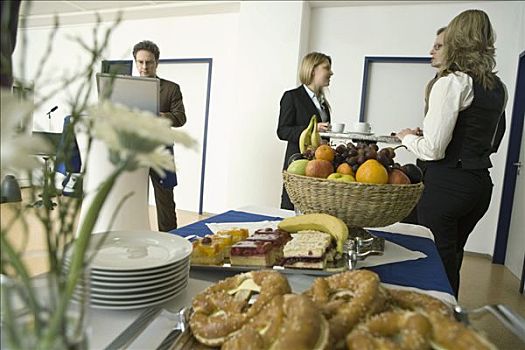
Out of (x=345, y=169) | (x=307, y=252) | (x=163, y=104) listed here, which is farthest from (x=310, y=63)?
(x=307, y=252)

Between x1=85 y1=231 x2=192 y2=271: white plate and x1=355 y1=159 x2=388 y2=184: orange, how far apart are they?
49 cm

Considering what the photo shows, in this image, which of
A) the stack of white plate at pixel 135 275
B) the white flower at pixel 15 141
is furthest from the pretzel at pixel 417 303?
the white flower at pixel 15 141

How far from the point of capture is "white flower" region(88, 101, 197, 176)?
0.89 feet

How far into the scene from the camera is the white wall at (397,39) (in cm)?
351

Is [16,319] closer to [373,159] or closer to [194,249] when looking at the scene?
[194,249]

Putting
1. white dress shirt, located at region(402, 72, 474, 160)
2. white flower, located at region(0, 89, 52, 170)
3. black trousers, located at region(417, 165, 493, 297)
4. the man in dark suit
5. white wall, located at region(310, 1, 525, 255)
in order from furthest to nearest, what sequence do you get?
white wall, located at region(310, 1, 525, 255)
the man in dark suit
black trousers, located at region(417, 165, 493, 297)
white dress shirt, located at region(402, 72, 474, 160)
white flower, located at region(0, 89, 52, 170)

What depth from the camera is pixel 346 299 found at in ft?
1.77

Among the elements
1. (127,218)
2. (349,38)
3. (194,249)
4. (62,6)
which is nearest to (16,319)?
(194,249)

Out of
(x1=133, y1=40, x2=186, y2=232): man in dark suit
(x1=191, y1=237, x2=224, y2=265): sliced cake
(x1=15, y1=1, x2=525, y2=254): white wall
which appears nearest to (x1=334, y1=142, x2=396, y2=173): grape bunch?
(x1=191, y1=237, x2=224, y2=265): sliced cake

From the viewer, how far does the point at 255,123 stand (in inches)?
157

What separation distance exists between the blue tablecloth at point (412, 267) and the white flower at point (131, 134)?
2.32 ft

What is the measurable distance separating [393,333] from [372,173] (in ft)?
1.99

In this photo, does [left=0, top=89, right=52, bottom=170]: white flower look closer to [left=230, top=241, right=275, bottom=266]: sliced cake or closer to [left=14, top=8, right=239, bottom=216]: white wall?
[left=230, top=241, right=275, bottom=266]: sliced cake

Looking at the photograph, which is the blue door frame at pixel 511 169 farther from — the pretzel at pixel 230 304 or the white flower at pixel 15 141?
the white flower at pixel 15 141
